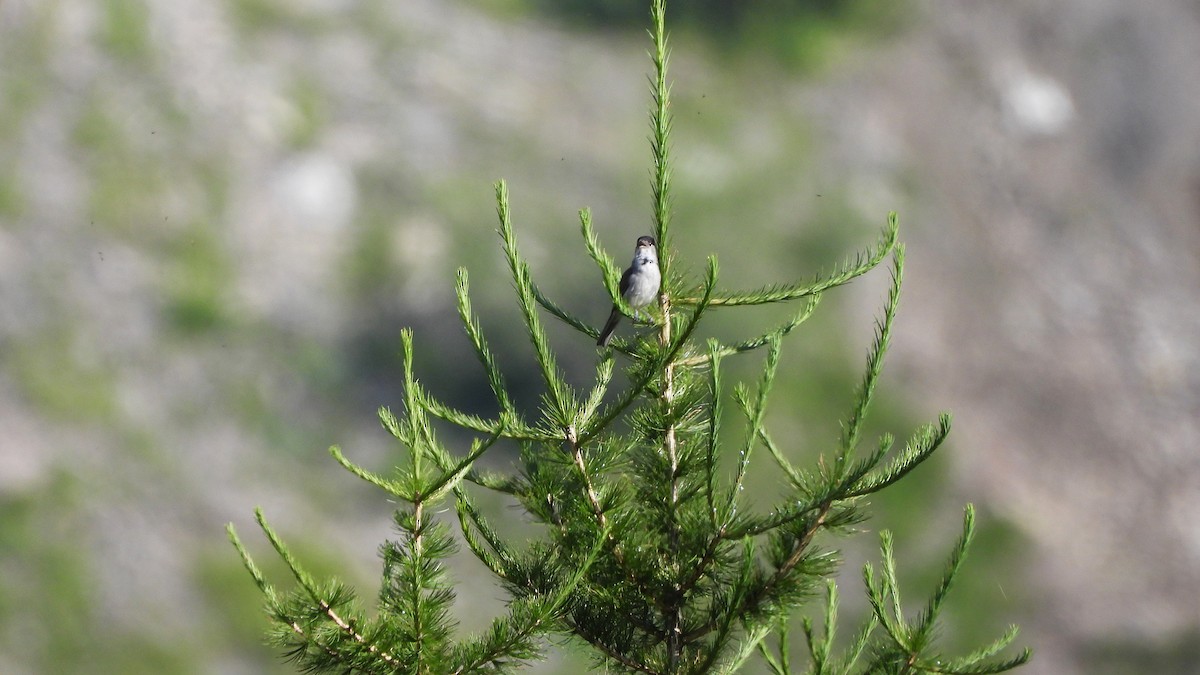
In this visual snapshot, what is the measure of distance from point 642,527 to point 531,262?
15541mm

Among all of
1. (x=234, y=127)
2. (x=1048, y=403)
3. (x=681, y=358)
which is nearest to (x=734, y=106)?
(x=1048, y=403)

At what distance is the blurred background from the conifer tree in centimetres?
1286

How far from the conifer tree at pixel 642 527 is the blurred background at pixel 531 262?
42.2 ft

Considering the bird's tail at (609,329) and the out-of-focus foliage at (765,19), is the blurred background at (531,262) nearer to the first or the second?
the out-of-focus foliage at (765,19)

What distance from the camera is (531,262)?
1905cm

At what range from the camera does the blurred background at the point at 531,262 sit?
17.0m

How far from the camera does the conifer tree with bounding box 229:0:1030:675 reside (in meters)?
3.24

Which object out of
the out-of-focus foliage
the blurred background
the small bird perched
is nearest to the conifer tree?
the small bird perched

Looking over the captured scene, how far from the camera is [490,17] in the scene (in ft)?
75.7

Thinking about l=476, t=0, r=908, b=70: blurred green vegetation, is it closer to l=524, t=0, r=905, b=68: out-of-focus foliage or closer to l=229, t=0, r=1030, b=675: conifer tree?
l=524, t=0, r=905, b=68: out-of-focus foliage

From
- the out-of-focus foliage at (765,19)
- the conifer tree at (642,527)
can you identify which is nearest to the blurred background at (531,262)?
the out-of-focus foliage at (765,19)

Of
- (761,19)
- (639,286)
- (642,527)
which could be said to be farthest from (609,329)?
(761,19)

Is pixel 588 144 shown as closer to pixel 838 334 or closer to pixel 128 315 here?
pixel 838 334

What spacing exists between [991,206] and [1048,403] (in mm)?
4851
